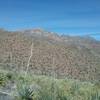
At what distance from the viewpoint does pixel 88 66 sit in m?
61.6

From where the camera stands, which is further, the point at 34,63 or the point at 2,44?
the point at 2,44

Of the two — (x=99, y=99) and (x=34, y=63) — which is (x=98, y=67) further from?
(x=99, y=99)

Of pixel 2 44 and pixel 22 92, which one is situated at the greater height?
pixel 2 44

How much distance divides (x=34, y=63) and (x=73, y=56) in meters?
14.3

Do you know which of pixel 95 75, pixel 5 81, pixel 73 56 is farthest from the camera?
pixel 73 56

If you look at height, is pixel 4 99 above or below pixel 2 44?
below

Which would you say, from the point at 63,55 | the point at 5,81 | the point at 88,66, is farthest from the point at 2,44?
the point at 5,81

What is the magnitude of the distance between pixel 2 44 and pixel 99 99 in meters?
53.3

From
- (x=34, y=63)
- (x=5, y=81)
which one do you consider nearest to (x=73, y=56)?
(x=34, y=63)

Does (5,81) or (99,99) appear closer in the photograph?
(99,99)

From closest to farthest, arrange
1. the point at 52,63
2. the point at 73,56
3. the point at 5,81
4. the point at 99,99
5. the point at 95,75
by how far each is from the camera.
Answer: the point at 99,99
the point at 5,81
the point at 95,75
the point at 52,63
the point at 73,56

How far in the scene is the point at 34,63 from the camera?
181 ft

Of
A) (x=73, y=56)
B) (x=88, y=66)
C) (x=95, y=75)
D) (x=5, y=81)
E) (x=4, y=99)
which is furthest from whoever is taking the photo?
(x=73, y=56)

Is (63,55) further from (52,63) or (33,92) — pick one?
(33,92)
